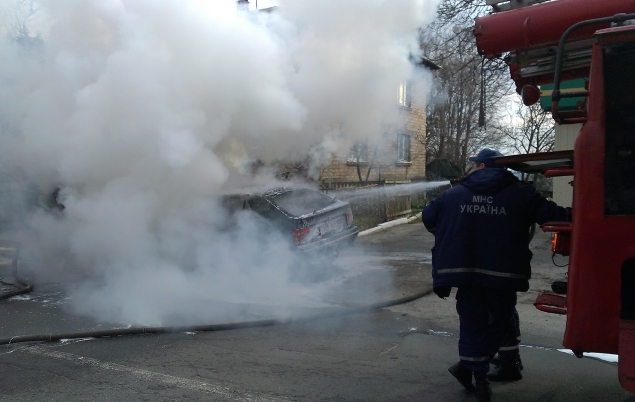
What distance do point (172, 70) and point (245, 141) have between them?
57.9 inches

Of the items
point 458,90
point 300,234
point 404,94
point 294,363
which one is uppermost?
point 458,90

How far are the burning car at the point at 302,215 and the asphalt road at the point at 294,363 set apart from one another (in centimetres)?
137

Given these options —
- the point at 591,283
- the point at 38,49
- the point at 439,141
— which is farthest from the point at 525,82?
the point at 439,141

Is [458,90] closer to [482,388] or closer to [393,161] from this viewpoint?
[393,161]

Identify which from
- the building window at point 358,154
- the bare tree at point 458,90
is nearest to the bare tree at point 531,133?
the bare tree at point 458,90

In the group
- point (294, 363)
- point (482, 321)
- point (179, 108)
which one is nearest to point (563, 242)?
point (482, 321)

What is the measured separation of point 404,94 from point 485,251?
6245 mm

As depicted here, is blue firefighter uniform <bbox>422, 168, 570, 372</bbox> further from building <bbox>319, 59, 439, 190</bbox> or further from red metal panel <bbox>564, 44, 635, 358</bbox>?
building <bbox>319, 59, 439, 190</bbox>

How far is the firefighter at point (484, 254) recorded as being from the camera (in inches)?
146

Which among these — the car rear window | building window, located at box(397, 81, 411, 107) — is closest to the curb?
building window, located at box(397, 81, 411, 107)

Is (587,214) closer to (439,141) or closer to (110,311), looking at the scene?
(110,311)

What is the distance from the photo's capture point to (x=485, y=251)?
3.76m

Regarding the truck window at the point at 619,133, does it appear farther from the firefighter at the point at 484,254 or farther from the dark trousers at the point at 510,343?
the dark trousers at the point at 510,343

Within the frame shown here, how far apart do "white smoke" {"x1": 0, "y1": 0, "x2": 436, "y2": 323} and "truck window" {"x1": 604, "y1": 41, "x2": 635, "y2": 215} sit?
4.55 metres
